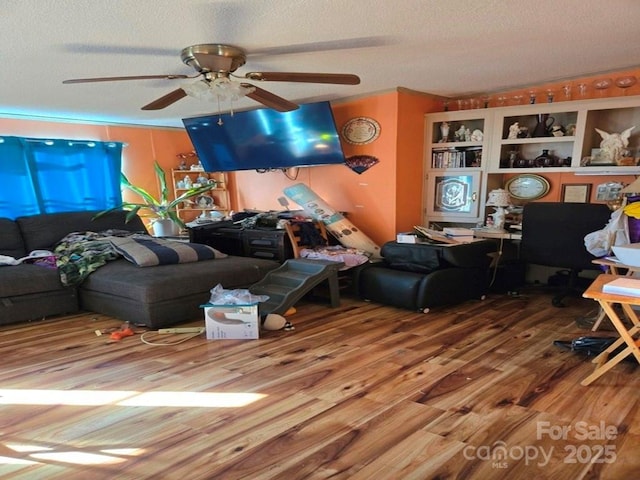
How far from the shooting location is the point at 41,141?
179 inches

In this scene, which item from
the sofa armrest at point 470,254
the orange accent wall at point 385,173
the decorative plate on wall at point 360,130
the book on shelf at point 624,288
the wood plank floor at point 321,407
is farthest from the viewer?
the decorative plate on wall at point 360,130

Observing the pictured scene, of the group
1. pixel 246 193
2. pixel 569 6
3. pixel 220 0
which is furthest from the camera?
pixel 246 193

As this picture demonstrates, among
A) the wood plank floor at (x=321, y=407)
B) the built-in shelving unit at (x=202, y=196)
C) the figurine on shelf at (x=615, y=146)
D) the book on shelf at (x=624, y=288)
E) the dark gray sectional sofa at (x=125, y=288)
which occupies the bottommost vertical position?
the wood plank floor at (x=321, y=407)

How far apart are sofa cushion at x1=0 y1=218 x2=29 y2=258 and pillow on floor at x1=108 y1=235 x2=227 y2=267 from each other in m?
0.84

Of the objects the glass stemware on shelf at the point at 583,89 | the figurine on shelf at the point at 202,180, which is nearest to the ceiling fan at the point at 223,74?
the glass stemware on shelf at the point at 583,89

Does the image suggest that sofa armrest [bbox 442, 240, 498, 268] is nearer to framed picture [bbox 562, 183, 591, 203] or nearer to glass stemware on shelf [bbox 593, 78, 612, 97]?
framed picture [bbox 562, 183, 591, 203]

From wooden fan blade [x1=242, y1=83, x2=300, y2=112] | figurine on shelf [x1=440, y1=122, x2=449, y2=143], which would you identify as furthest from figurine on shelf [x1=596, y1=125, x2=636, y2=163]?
wooden fan blade [x1=242, y1=83, x2=300, y2=112]

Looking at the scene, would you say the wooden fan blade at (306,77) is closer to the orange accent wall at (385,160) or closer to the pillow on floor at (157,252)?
the orange accent wall at (385,160)

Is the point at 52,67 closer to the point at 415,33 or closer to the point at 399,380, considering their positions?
the point at 415,33

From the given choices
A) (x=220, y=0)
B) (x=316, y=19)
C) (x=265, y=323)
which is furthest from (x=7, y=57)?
(x=265, y=323)

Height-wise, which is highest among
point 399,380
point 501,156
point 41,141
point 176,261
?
point 41,141

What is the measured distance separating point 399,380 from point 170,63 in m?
2.50

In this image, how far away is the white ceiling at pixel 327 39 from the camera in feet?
6.60

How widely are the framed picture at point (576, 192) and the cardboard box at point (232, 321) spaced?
2.91m
